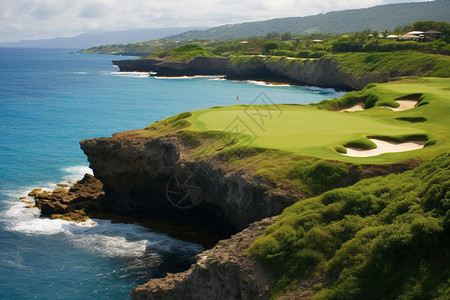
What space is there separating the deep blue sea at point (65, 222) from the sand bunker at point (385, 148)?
27.2ft

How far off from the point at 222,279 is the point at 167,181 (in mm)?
12548

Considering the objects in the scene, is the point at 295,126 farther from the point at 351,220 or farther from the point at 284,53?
the point at 284,53

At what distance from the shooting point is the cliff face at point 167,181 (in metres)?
18.1

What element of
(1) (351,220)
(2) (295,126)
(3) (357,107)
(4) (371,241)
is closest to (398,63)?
(3) (357,107)

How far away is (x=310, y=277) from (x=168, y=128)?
1700 centimetres

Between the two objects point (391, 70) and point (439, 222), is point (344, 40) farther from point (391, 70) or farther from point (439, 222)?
point (439, 222)

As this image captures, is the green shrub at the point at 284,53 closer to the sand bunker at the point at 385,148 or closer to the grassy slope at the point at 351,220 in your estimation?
the grassy slope at the point at 351,220

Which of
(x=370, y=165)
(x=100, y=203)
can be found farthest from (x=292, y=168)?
(x=100, y=203)

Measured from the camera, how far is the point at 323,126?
25.0 meters

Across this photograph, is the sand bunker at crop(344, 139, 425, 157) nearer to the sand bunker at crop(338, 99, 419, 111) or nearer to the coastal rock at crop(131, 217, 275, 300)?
the coastal rock at crop(131, 217, 275, 300)

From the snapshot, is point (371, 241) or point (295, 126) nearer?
point (371, 241)

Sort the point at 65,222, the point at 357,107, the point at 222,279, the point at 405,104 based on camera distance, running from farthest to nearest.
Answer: the point at 357,107 < the point at 405,104 < the point at 65,222 < the point at 222,279

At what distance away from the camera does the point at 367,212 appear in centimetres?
1303

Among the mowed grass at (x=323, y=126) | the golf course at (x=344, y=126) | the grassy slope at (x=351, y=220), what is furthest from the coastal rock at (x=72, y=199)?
the grassy slope at (x=351, y=220)
